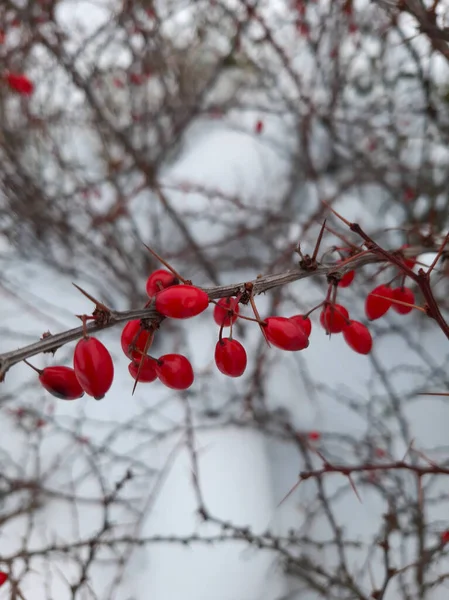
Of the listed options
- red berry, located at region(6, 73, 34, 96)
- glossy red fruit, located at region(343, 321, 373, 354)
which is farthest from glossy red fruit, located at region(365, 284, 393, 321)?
red berry, located at region(6, 73, 34, 96)

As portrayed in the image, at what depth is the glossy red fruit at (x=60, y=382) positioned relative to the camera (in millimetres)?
533

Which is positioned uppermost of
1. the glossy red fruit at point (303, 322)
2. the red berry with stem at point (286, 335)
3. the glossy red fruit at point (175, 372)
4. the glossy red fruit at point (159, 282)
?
the glossy red fruit at point (303, 322)

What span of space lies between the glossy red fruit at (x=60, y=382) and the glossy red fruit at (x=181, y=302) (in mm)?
149

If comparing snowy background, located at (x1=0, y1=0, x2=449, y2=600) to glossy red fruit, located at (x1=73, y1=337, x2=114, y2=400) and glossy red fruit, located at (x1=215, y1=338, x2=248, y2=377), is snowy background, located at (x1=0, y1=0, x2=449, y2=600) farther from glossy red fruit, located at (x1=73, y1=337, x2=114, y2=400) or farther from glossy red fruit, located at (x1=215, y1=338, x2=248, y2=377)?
glossy red fruit, located at (x1=73, y1=337, x2=114, y2=400)

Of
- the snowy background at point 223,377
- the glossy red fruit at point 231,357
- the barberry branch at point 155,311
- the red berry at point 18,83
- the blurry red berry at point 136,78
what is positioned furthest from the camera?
the blurry red berry at point 136,78

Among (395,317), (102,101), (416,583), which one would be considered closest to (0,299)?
(102,101)

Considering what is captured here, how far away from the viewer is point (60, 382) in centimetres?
54

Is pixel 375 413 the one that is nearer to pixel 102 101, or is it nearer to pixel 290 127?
pixel 290 127

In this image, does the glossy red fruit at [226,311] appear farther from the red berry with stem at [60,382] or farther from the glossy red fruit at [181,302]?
the red berry with stem at [60,382]

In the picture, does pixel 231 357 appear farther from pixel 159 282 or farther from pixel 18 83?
pixel 18 83

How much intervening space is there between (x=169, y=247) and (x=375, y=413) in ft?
5.84

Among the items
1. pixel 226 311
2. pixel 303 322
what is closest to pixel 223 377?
pixel 303 322

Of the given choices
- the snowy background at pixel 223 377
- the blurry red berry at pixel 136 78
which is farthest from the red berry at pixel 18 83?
the blurry red berry at pixel 136 78

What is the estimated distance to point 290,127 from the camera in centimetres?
335
